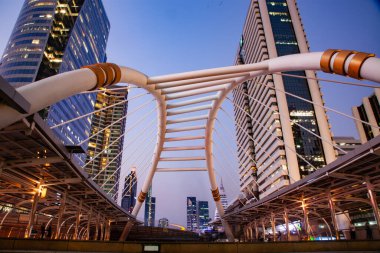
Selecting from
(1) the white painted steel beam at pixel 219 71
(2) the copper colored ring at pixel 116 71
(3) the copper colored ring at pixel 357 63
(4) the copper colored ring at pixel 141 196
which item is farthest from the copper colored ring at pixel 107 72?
(4) the copper colored ring at pixel 141 196

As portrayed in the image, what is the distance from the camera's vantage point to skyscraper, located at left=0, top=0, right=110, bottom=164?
8788 centimetres

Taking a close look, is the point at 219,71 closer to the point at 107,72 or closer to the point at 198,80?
the point at 198,80

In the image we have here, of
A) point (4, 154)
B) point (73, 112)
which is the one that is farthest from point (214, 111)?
point (73, 112)

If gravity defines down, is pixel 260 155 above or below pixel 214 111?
above

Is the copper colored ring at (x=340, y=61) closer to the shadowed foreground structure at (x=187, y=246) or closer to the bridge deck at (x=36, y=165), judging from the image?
the shadowed foreground structure at (x=187, y=246)

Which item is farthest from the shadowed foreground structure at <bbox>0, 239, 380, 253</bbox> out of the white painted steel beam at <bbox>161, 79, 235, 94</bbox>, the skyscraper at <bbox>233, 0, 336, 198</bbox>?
the skyscraper at <bbox>233, 0, 336, 198</bbox>

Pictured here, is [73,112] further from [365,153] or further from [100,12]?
[365,153]

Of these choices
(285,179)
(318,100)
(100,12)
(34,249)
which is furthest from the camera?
(100,12)

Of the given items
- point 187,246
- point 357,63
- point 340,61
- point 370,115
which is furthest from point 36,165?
point 370,115

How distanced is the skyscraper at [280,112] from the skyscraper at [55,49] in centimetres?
5906

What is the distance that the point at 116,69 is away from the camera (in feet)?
45.0

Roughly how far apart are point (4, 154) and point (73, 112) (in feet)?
296

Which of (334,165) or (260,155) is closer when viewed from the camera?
(334,165)

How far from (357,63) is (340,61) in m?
0.88
